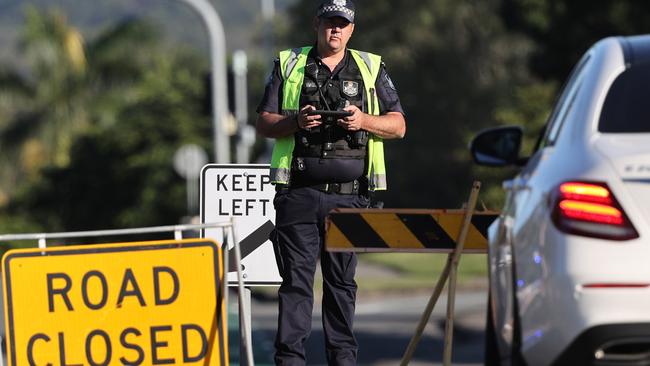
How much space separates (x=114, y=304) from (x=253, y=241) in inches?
70.8

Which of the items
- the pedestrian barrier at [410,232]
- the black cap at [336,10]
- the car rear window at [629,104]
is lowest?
the pedestrian barrier at [410,232]

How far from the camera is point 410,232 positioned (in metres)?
7.77

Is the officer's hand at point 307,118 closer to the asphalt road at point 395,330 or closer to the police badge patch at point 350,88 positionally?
the police badge patch at point 350,88

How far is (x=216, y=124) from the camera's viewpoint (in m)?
22.3

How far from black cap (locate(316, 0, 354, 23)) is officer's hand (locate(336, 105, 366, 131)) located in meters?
0.43

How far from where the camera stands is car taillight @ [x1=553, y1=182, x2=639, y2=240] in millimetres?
5180

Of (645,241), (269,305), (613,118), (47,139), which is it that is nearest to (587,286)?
(645,241)

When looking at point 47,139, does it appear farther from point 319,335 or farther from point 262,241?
point 262,241

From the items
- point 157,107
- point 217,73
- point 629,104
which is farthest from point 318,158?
point 157,107

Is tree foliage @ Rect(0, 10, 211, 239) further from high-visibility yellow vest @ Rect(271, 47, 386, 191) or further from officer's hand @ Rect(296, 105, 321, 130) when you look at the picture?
officer's hand @ Rect(296, 105, 321, 130)

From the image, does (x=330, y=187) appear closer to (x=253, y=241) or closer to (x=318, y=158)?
(x=318, y=158)

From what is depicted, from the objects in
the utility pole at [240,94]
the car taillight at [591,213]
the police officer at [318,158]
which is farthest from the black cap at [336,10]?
the utility pole at [240,94]

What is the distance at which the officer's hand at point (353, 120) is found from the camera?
7.79 metres

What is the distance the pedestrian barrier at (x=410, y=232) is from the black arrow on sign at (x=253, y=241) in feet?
4.54
